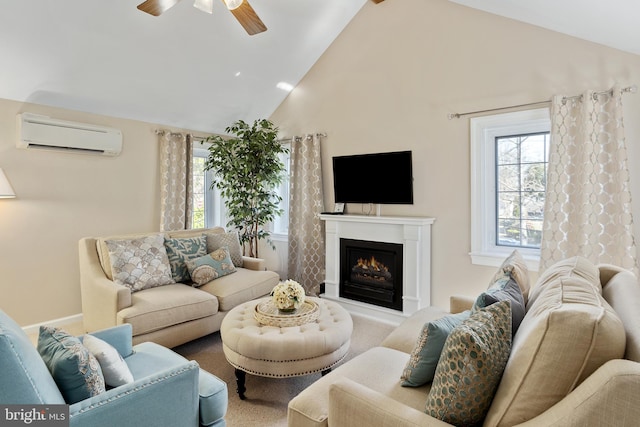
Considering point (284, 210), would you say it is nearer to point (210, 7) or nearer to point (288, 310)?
point (288, 310)

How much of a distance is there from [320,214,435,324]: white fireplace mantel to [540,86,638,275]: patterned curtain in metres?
1.05

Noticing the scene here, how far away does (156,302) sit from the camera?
277cm

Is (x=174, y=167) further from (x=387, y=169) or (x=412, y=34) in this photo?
(x=412, y=34)

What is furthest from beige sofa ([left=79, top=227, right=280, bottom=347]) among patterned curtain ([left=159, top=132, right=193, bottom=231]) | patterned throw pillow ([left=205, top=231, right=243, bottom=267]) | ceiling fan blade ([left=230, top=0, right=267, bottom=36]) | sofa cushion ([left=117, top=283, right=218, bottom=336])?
ceiling fan blade ([left=230, top=0, right=267, bottom=36])

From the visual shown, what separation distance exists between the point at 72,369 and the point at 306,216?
136 inches

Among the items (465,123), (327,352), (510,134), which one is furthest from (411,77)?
(327,352)

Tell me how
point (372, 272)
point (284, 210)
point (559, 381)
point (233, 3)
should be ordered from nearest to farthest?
point (559, 381), point (233, 3), point (372, 272), point (284, 210)

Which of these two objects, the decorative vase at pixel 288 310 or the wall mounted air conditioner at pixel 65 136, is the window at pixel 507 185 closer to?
the decorative vase at pixel 288 310

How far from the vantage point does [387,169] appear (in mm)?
3855

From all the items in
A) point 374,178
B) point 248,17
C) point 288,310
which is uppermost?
point 248,17

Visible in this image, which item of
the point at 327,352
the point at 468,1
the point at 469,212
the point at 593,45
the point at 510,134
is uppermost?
the point at 468,1

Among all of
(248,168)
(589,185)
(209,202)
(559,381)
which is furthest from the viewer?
(209,202)

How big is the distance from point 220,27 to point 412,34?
1.98m

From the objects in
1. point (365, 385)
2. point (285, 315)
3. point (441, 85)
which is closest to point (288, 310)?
point (285, 315)
